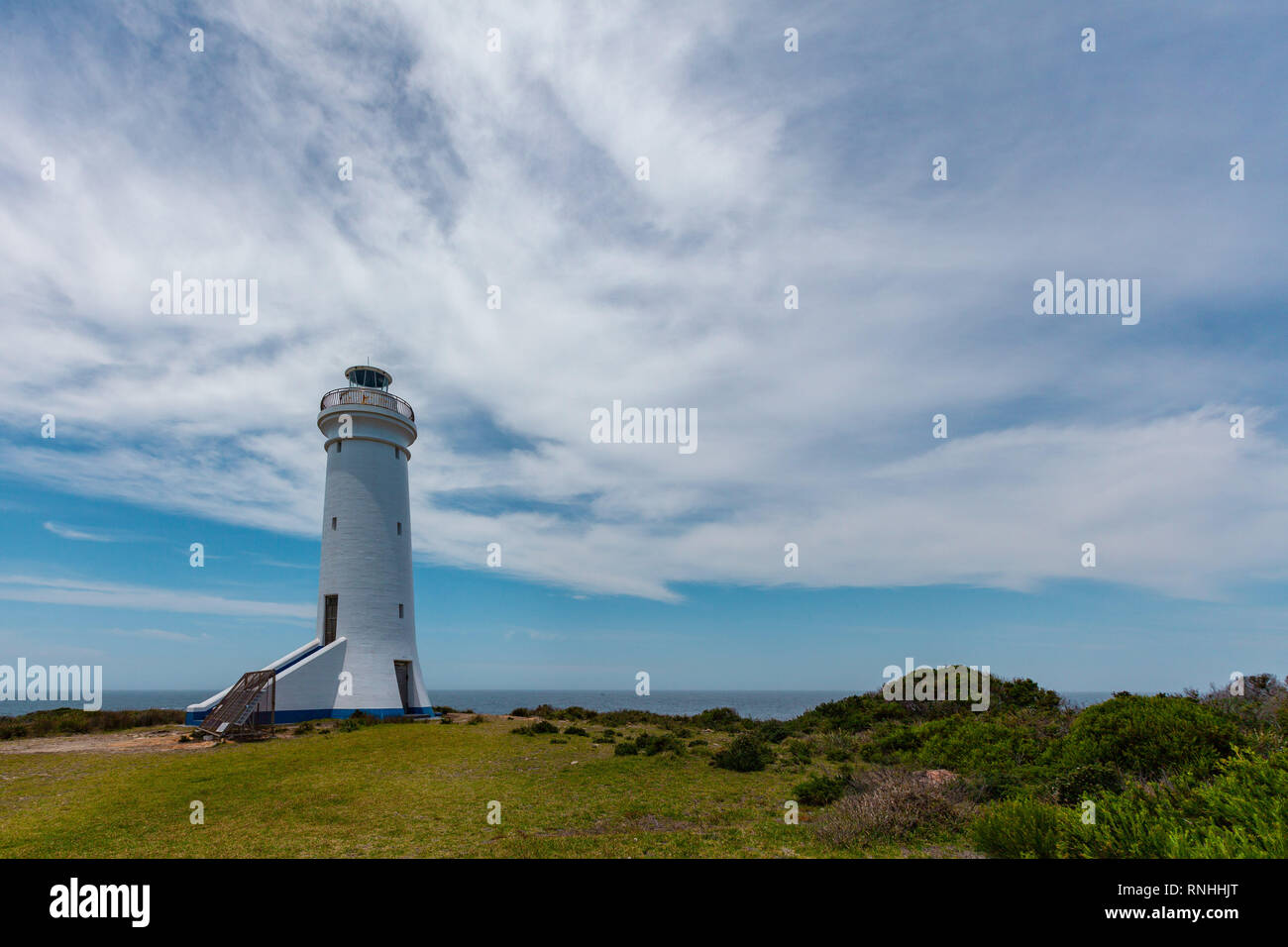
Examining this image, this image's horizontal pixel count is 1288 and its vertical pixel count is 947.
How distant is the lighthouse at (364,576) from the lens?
24312 millimetres

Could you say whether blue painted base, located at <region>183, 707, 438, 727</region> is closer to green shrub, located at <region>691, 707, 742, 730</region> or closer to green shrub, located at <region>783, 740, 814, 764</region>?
green shrub, located at <region>691, 707, 742, 730</region>

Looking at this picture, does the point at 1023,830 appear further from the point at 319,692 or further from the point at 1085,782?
the point at 319,692

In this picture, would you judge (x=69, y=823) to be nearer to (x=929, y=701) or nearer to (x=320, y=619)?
(x=320, y=619)

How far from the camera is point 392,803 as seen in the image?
10773 millimetres

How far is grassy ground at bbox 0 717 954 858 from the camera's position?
8.21m

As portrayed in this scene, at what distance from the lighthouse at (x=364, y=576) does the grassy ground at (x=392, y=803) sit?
659 centimetres

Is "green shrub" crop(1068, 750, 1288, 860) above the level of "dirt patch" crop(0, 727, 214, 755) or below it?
above

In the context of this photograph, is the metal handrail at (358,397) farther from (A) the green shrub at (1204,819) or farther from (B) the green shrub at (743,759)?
(A) the green shrub at (1204,819)

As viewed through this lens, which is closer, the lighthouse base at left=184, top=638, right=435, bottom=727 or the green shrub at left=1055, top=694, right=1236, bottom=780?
the green shrub at left=1055, top=694, right=1236, bottom=780

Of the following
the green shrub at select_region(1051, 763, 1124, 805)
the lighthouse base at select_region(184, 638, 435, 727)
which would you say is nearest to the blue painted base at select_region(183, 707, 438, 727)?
the lighthouse base at select_region(184, 638, 435, 727)

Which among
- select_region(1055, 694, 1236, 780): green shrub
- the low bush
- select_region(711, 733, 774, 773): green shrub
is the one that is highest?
select_region(1055, 694, 1236, 780): green shrub

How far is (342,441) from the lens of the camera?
87.7 feet

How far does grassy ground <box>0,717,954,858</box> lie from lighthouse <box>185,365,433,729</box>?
659 cm

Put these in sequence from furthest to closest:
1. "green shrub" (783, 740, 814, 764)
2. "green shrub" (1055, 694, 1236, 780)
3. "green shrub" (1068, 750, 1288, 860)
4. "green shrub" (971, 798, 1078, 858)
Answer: "green shrub" (783, 740, 814, 764), "green shrub" (1055, 694, 1236, 780), "green shrub" (971, 798, 1078, 858), "green shrub" (1068, 750, 1288, 860)
